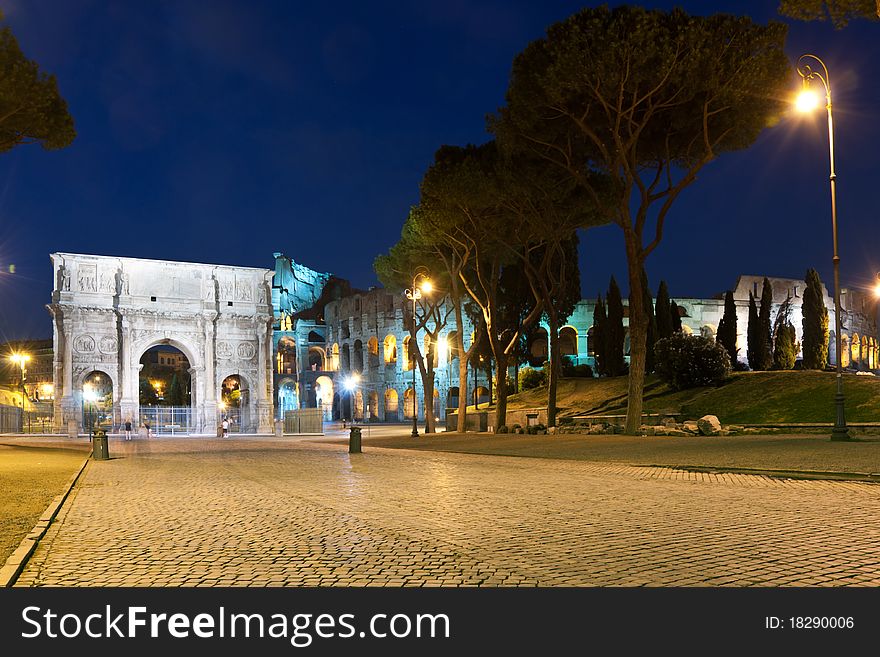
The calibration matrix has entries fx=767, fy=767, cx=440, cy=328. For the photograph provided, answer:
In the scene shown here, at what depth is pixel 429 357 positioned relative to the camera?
105ft

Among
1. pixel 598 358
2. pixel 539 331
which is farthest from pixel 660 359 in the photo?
pixel 539 331

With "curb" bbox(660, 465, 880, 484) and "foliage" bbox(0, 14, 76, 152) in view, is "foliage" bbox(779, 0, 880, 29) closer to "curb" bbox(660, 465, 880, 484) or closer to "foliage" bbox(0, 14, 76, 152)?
"curb" bbox(660, 465, 880, 484)

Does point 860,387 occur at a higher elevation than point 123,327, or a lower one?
lower

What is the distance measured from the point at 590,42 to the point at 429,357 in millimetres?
16330

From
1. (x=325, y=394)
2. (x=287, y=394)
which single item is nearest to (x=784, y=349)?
(x=325, y=394)

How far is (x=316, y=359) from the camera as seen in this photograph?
78.8m

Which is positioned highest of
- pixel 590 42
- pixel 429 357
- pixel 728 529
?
pixel 590 42

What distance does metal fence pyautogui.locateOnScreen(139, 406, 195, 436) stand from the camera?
136 feet

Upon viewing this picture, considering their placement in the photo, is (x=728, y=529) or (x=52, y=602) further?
(x=728, y=529)

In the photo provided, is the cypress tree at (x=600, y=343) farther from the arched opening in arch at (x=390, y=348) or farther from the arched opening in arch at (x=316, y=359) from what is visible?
the arched opening in arch at (x=316, y=359)

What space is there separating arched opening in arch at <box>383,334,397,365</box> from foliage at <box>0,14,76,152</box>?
1917 inches

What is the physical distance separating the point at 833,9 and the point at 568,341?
1978 inches

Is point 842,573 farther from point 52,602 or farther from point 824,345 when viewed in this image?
point 824,345

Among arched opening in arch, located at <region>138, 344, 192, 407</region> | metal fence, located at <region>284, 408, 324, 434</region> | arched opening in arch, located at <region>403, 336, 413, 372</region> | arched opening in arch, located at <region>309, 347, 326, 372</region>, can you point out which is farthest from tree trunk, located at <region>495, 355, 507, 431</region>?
arched opening in arch, located at <region>309, 347, 326, 372</region>
